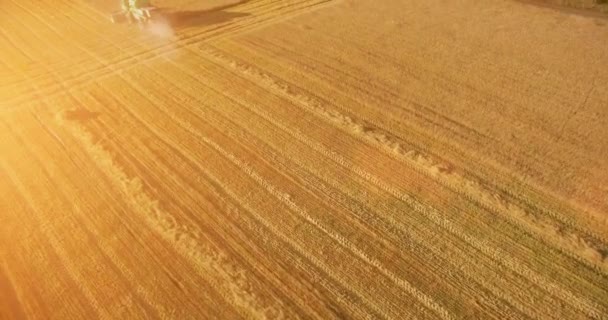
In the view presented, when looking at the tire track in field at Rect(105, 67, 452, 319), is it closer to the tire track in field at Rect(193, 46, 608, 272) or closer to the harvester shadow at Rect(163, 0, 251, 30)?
the tire track in field at Rect(193, 46, 608, 272)

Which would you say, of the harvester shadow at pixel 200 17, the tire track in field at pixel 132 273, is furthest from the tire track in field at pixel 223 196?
the harvester shadow at pixel 200 17

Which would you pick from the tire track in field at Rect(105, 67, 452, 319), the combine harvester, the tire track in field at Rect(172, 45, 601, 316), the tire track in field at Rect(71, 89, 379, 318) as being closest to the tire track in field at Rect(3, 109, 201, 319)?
the tire track in field at Rect(71, 89, 379, 318)

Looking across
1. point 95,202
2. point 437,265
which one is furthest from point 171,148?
point 437,265

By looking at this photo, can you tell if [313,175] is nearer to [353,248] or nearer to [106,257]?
[353,248]

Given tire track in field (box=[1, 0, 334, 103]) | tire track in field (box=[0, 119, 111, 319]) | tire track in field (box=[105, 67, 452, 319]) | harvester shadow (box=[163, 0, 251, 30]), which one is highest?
tire track in field (box=[105, 67, 452, 319])

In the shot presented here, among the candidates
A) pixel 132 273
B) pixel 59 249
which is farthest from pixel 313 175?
pixel 59 249

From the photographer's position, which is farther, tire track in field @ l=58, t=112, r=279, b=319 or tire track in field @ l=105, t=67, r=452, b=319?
tire track in field @ l=58, t=112, r=279, b=319
